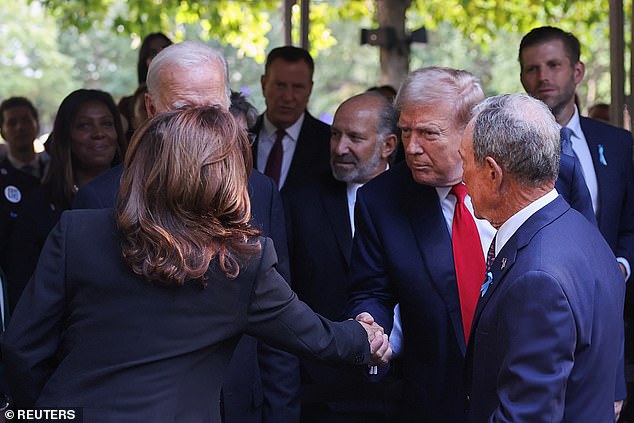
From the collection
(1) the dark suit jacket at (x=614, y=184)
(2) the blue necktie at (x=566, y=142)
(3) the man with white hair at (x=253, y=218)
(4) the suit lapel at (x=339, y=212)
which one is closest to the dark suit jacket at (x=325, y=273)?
(4) the suit lapel at (x=339, y=212)

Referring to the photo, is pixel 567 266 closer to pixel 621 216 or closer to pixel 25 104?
pixel 621 216

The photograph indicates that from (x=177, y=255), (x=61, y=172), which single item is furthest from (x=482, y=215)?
(x=61, y=172)

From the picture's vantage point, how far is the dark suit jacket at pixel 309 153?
18.9ft

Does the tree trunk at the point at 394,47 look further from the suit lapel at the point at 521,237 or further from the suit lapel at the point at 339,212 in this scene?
the suit lapel at the point at 521,237

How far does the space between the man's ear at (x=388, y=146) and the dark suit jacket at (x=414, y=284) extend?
0.81 metres

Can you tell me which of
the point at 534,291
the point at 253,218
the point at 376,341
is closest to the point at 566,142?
the point at 376,341

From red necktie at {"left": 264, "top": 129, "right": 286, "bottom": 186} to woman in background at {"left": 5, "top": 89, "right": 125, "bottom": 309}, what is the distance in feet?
3.77

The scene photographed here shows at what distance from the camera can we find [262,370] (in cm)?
356

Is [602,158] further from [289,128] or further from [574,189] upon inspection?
[289,128]

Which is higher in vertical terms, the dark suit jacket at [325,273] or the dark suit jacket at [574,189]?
the dark suit jacket at [574,189]

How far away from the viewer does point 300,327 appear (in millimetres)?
2701

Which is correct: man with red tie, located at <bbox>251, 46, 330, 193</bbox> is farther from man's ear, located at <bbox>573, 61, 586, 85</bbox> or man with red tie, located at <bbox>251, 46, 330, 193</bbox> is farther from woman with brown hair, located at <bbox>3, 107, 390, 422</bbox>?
Answer: woman with brown hair, located at <bbox>3, 107, 390, 422</bbox>

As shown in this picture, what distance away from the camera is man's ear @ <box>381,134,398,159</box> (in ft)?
15.3

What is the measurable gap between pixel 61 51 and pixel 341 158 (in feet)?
126
